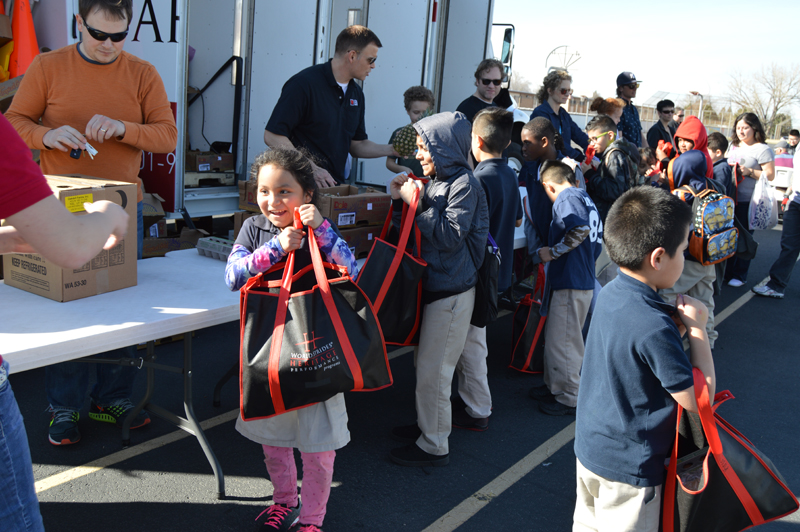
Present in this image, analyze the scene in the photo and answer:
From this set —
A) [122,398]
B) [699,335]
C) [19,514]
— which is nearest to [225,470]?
[122,398]

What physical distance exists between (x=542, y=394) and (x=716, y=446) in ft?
7.28

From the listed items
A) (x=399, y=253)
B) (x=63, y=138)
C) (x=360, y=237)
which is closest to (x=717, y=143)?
(x=360, y=237)

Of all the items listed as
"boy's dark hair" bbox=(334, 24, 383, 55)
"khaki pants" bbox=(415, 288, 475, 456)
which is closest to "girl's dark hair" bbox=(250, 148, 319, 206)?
"khaki pants" bbox=(415, 288, 475, 456)

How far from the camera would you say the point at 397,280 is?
8.25 ft

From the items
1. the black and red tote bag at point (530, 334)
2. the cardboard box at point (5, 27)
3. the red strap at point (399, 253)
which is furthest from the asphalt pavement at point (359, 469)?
the cardboard box at point (5, 27)

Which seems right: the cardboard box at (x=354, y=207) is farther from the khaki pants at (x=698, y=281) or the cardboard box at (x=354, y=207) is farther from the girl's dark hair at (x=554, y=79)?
the girl's dark hair at (x=554, y=79)

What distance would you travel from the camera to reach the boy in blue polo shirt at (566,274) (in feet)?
11.0

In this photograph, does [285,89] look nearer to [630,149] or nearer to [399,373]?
[399,373]

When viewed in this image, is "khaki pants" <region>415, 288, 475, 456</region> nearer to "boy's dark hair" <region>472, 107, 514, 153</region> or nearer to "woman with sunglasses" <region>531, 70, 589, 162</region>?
"boy's dark hair" <region>472, 107, 514, 153</region>

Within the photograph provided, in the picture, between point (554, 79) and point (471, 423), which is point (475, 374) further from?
point (554, 79)

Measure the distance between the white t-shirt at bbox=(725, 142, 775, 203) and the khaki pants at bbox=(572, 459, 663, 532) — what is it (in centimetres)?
613

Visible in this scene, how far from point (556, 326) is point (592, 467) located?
1849mm

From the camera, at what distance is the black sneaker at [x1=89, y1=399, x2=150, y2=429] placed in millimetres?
3035

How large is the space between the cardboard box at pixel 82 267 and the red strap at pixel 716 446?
6.88 feet
